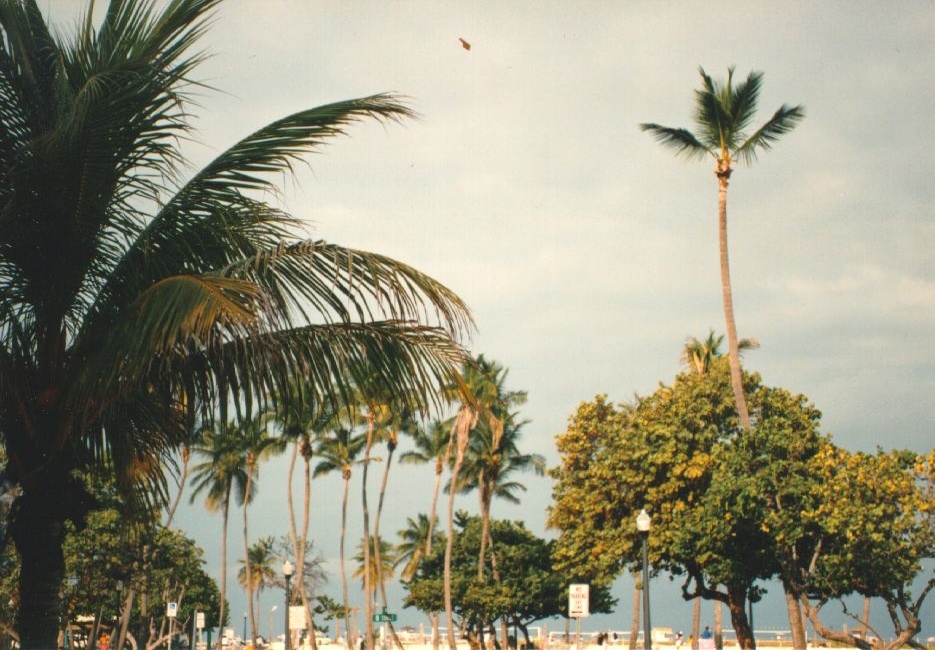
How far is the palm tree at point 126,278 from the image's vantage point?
5484 mm

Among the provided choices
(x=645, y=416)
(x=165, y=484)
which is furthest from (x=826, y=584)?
(x=165, y=484)

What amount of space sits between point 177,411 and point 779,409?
30.5 m

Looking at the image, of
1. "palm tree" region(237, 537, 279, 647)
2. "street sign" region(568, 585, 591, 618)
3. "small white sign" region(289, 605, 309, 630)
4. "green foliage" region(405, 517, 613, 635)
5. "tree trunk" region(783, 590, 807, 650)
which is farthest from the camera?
"palm tree" region(237, 537, 279, 647)

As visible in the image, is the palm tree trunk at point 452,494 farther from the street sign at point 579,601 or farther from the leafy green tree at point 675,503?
the street sign at point 579,601

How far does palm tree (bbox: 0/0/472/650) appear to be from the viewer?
5484 millimetres

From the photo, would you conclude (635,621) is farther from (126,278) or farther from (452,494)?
(126,278)

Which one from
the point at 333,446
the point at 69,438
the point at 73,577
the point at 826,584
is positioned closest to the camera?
the point at 69,438

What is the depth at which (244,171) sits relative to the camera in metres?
6.17

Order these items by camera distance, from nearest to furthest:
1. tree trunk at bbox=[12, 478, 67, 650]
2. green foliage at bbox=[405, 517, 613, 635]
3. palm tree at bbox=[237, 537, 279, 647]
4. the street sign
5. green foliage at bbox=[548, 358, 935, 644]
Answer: tree trunk at bbox=[12, 478, 67, 650] → the street sign → green foliage at bbox=[548, 358, 935, 644] → green foliage at bbox=[405, 517, 613, 635] → palm tree at bbox=[237, 537, 279, 647]

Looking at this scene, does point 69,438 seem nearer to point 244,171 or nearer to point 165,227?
point 165,227

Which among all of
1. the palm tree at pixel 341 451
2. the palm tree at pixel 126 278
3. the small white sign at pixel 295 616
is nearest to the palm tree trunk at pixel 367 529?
the palm tree at pixel 341 451

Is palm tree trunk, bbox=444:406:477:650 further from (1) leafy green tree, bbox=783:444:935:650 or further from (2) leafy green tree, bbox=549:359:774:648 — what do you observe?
(1) leafy green tree, bbox=783:444:935:650

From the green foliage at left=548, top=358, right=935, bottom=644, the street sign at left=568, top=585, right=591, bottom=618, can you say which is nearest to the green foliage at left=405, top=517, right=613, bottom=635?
the green foliage at left=548, top=358, right=935, bottom=644

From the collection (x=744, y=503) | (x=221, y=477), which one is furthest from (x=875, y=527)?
(x=221, y=477)
